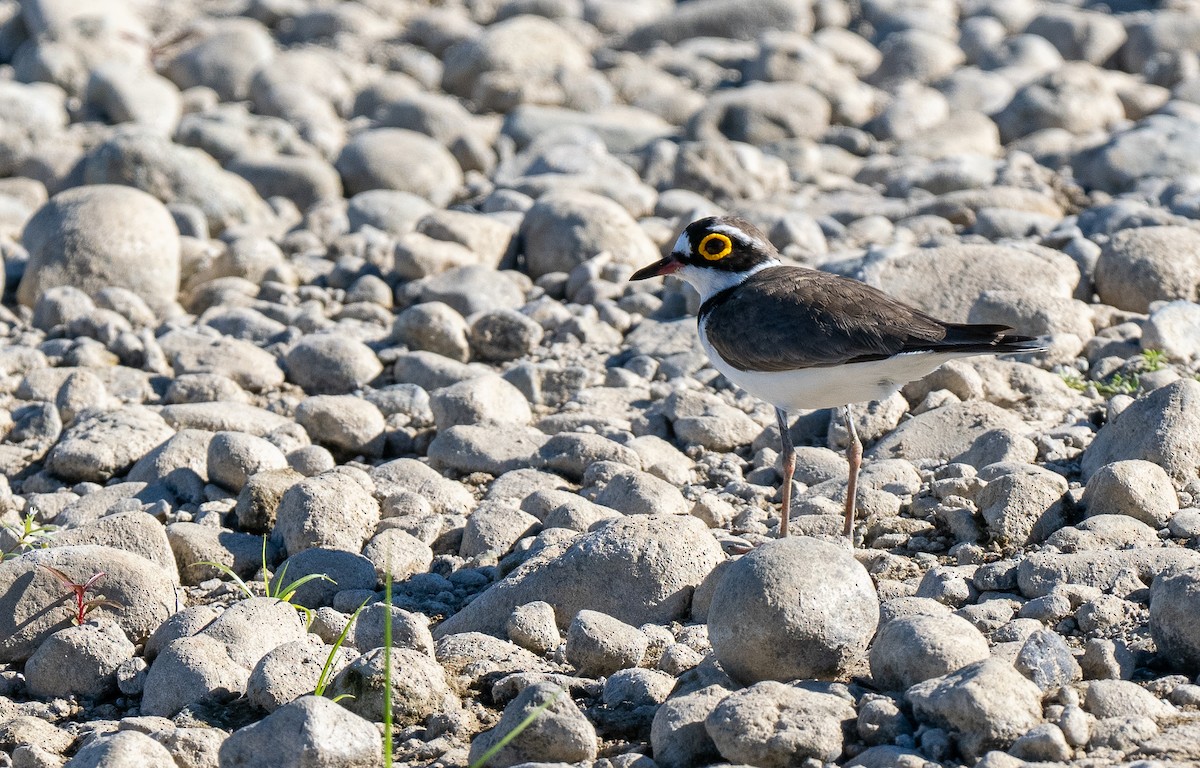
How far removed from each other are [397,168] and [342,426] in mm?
5115

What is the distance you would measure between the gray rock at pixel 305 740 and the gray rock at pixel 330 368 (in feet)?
14.3

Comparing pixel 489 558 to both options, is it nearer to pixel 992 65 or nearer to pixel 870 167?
pixel 870 167

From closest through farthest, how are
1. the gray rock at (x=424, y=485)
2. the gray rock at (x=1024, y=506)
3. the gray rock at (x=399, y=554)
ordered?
the gray rock at (x=1024, y=506) → the gray rock at (x=399, y=554) → the gray rock at (x=424, y=485)

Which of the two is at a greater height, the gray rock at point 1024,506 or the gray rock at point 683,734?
the gray rock at point 683,734

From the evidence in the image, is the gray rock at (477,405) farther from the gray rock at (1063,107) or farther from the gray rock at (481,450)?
the gray rock at (1063,107)

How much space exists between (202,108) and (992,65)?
8.37m

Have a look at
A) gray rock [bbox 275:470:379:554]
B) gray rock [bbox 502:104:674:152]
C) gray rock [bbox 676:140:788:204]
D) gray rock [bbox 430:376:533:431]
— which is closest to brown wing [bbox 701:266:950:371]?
gray rock [bbox 430:376:533:431]

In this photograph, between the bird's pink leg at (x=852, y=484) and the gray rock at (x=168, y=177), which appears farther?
the gray rock at (x=168, y=177)

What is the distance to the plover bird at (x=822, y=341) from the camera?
20.4 feet

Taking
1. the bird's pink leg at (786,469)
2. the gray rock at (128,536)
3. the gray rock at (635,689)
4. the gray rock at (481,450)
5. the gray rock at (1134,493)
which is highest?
the gray rock at (635,689)

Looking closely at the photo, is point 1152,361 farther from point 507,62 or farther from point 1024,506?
point 507,62

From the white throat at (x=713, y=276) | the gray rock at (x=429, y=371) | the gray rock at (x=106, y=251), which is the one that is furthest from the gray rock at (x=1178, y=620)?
the gray rock at (x=106, y=251)

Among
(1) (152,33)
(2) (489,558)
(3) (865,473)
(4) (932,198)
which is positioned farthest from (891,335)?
(1) (152,33)

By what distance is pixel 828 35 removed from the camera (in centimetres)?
1645
